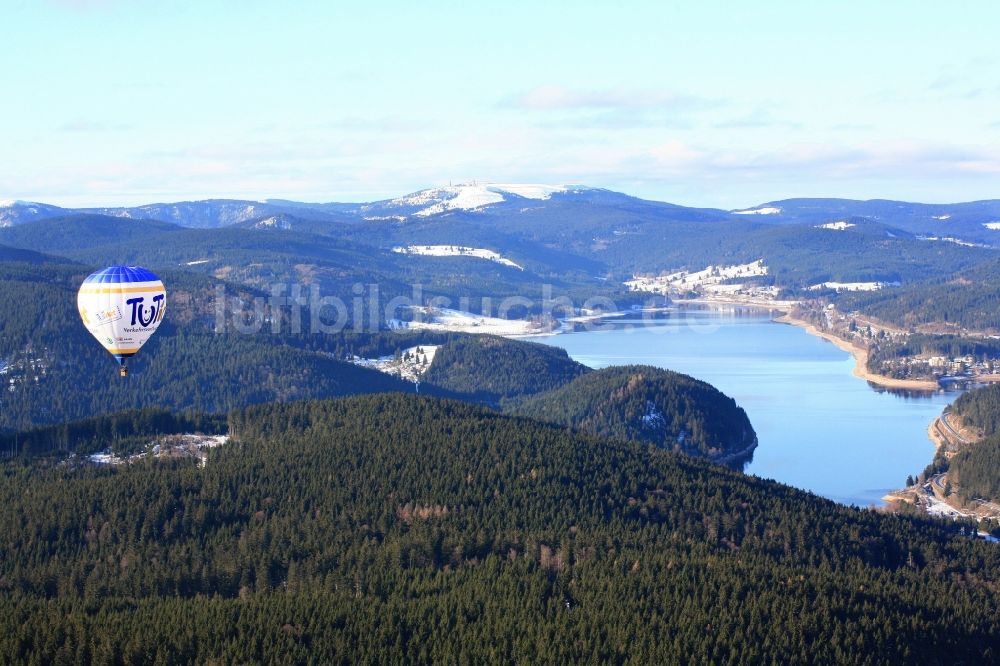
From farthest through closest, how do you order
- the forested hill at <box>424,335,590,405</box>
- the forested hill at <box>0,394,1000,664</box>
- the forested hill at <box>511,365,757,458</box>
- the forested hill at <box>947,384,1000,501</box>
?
the forested hill at <box>424,335,590,405</box> < the forested hill at <box>511,365,757,458</box> < the forested hill at <box>947,384,1000,501</box> < the forested hill at <box>0,394,1000,664</box>

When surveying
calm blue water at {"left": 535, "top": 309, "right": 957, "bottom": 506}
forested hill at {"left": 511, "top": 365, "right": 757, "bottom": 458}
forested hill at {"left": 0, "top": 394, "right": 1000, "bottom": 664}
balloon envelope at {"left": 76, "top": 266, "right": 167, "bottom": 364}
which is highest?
balloon envelope at {"left": 76, "top": 266, "right": 167, "bottom": 364}

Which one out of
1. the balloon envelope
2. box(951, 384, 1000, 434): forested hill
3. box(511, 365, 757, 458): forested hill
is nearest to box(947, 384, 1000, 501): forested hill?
box(951, 384, 1000, 434): forested hill

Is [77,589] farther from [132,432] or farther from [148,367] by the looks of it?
[148,367]

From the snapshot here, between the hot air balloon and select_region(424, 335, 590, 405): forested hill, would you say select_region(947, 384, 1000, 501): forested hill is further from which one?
the hot air balloon

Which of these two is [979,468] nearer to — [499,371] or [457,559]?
[457,559]

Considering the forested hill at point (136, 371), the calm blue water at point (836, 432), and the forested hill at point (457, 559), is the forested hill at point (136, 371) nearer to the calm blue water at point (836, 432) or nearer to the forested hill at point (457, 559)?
the calm blue water at point (836, 432)

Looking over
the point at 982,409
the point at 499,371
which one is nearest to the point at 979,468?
the point at 982,409

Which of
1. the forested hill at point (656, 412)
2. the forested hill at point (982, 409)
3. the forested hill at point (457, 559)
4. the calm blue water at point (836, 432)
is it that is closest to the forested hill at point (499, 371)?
the forested hill at point (656, 412)
